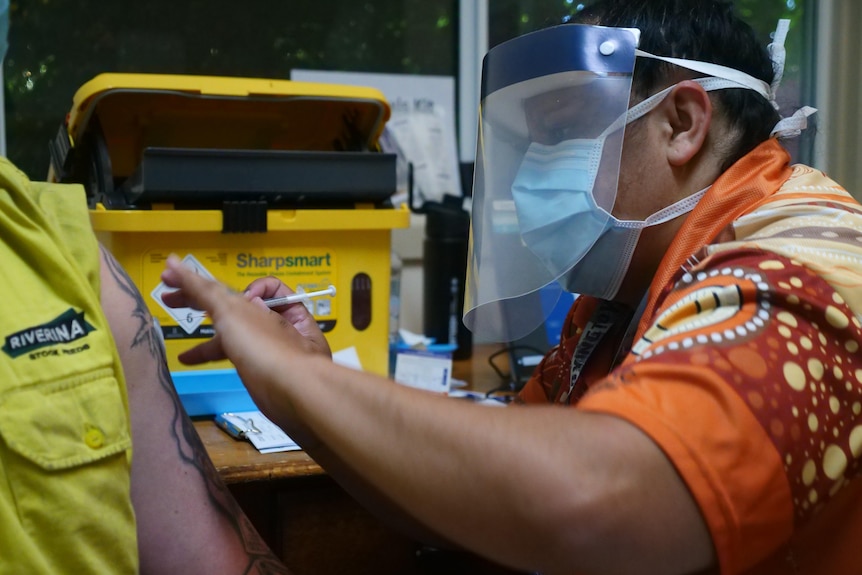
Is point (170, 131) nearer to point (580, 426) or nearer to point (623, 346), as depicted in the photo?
point (623, 346)

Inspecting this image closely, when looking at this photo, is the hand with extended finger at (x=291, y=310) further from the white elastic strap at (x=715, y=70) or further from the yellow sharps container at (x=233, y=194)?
the white elastic strap at (x=715, y=70)

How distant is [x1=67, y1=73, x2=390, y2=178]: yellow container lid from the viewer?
1459 mm

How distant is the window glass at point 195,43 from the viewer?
1925 millimetres

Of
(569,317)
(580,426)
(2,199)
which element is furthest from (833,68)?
(2,199)

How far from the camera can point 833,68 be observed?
2.47m

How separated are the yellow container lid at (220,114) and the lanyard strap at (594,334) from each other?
2.04ft

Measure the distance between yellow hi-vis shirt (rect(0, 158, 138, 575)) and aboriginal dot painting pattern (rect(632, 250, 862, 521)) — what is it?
529 mm

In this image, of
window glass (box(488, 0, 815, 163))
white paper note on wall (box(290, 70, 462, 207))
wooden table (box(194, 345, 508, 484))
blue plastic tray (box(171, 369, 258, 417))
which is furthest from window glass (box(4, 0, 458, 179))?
wooden table (box(194, 345, 508, 484))

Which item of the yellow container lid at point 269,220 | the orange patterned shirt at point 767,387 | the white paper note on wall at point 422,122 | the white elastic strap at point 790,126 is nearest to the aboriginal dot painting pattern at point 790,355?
the orange patterned shirt at point 767,387

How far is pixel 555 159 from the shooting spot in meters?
1.12

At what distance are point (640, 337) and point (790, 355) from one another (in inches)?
7.7

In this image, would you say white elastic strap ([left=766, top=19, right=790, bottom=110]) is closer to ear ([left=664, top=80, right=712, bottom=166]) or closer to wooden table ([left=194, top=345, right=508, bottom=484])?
ear ([left=664, top=80, right=712, bottom=166])

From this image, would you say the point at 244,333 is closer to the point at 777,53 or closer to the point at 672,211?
the point at 672,211

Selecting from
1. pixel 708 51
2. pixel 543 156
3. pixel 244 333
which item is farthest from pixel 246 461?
pixel 708 51
